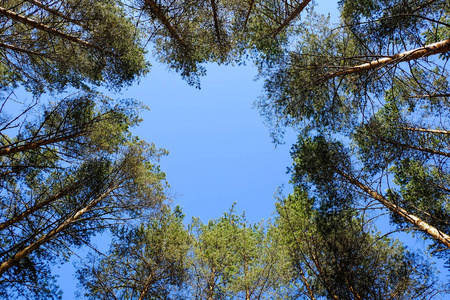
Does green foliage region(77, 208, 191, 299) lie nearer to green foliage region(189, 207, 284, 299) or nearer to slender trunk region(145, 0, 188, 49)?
green foliage region(189, 207, 284, 299)

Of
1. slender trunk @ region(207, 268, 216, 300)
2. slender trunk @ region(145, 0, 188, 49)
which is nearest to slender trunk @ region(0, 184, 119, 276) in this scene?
slender trunk @ region(207, 268, 216, 300)

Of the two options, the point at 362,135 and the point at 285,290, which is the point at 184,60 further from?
the point at 285,290

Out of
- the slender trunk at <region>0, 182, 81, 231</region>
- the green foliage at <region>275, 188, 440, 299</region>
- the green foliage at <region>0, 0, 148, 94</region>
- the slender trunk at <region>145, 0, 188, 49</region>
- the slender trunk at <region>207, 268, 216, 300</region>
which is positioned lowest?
the green foliage at <region>275, 188, 440, 299</region>

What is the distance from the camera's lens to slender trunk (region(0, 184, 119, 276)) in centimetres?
493

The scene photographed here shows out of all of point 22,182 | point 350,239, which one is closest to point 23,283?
point 22,182

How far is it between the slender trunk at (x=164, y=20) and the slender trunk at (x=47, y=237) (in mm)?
5202

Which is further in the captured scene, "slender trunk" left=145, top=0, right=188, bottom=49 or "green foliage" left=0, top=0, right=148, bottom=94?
"green foliage" left=0, top=0, right=148, bottom=94

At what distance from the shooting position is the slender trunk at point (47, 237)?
493 cm

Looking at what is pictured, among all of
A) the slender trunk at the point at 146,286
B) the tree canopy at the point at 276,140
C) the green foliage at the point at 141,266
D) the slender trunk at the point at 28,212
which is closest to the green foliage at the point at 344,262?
the tree canopy at the point at 276,140

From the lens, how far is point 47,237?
5.49 meters

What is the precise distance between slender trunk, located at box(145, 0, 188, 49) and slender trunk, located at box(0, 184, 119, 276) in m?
5.20

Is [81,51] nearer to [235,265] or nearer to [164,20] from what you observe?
[164,20]

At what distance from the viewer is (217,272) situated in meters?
8.54

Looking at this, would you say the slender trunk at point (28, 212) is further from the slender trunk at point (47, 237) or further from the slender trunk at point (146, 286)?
the slender trunk at point (146, 286)
